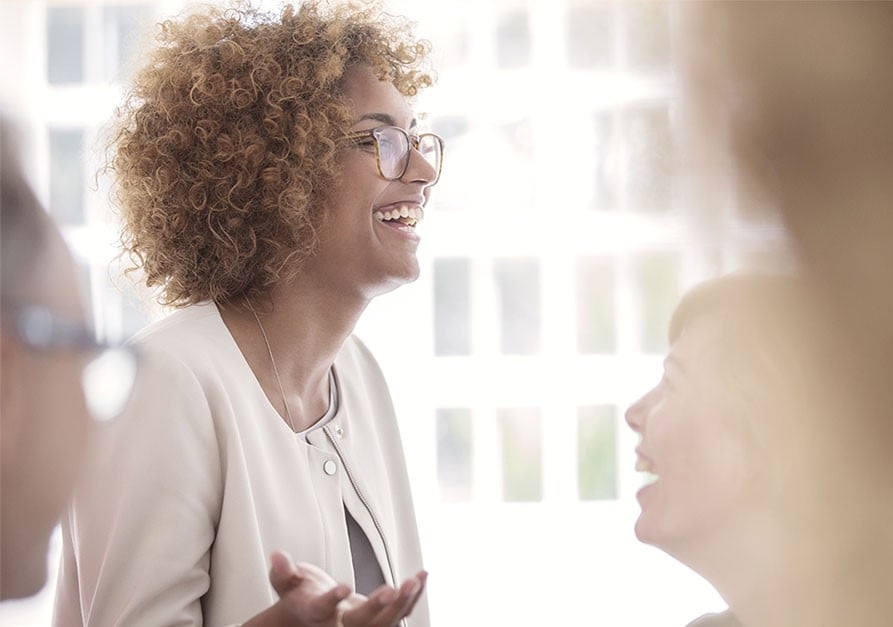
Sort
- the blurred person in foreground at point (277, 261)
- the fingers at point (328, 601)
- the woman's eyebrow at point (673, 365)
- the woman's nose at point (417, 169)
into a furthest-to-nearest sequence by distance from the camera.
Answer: the woman's nose at point (417, 169) → the blurred person in foreground at point (277, 261) → the fingers at point (328, 601) → the woman's eyebrow at point (673, 365)

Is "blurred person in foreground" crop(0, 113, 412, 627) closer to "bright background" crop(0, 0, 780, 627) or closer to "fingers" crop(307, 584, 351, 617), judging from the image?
"fingers" crop(307, 584, 351, 617)

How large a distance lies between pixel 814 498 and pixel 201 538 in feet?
2.79

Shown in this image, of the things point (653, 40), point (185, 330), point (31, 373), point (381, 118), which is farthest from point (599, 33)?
point (381, 118)

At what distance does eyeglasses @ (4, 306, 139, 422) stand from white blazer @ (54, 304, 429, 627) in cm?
2

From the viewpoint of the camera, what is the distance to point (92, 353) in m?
0.81

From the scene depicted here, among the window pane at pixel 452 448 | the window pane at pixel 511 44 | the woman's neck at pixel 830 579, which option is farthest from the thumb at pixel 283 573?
the window pane at pixel 511 44

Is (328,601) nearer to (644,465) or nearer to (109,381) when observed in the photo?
(644,465)

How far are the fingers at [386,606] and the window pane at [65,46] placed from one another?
11.3ft

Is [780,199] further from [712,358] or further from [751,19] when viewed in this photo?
[712,358]

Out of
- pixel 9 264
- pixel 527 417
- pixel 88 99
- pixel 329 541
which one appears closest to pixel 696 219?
pixel 9 264

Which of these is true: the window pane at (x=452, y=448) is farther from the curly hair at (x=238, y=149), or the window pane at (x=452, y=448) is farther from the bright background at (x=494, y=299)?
the curly hair at (x=238, y=149)

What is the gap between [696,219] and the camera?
0.91ft

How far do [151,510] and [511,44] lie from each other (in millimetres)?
2959

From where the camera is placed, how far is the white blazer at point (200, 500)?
0.98 metres
